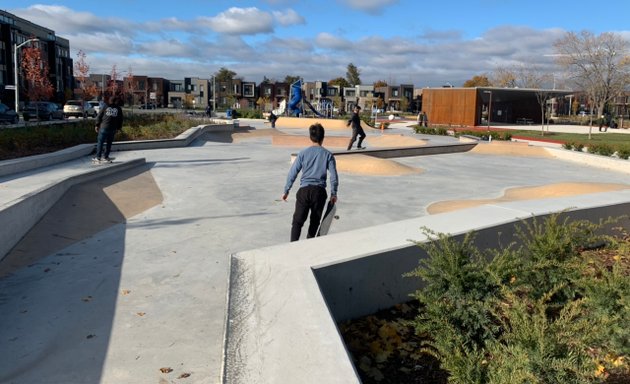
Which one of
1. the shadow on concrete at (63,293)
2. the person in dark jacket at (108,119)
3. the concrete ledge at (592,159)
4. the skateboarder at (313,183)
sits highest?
the person in dark jacket at (108,119)

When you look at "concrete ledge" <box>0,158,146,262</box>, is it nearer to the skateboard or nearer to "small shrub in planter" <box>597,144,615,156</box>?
the skateboard

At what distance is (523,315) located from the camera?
299 centimetres

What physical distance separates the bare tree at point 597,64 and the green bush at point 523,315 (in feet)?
141

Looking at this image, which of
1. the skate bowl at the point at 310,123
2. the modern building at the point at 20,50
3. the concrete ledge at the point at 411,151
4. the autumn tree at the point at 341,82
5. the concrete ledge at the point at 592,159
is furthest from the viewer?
the autumn tree at the point at 341,82

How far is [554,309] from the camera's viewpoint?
4332 millimetres

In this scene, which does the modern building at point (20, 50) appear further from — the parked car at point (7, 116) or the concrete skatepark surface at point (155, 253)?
the concrete skatepark surface at point (155, 253)

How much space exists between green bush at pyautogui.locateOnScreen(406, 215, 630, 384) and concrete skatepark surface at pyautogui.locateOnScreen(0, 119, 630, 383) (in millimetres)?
1713

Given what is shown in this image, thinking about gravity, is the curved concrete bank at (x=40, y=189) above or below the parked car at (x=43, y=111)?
below

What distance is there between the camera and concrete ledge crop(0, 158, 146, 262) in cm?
625

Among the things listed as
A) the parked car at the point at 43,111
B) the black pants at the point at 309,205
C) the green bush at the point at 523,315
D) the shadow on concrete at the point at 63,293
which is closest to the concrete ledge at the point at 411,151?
the shadow on concrete at the point at 63,293

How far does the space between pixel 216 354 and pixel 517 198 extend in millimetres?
8885

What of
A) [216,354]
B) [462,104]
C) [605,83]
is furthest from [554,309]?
[462,104]

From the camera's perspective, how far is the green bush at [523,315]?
8.96 ft

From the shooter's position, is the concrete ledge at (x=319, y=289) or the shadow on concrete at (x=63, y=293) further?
the shadow on concrete at (x=63, y=293)
